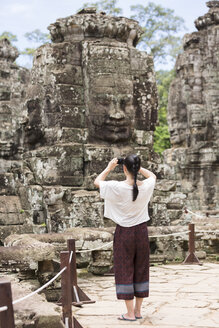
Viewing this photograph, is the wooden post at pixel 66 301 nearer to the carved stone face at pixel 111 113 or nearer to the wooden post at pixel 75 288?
the wooden post at pixel 75 288

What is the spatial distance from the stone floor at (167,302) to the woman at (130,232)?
29cm

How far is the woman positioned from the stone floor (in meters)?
0.29

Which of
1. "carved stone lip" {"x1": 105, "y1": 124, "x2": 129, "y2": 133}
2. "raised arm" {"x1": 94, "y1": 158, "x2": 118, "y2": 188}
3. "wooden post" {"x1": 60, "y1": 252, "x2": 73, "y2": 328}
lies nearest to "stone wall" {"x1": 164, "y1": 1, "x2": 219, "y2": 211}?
"carved stone lip" {"x1": 105, "y1": 124, "x2": 129, "y2": 133}

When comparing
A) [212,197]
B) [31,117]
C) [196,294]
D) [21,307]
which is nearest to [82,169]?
[31,117]

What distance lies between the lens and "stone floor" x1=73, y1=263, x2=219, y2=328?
5125 millimetres

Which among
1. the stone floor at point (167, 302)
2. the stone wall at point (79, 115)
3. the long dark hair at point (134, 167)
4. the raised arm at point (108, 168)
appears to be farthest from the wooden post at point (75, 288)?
the stone wall at point (79, 115)

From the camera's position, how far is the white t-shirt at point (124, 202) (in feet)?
16.8

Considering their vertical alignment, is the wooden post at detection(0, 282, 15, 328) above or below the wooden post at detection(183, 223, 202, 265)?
above

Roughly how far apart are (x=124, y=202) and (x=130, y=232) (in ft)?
0.91

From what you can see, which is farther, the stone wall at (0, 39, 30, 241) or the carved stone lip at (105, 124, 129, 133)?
the stone wall at (0, 39, 30, 241)

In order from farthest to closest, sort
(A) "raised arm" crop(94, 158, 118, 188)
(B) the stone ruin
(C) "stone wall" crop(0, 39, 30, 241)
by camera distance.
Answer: (C) "stone wall" crop(0, 39, 30, 241) → (B) the stone ruin → (A) "raised arm" crop(94, 158, 118, 188)

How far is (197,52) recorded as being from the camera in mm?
18312

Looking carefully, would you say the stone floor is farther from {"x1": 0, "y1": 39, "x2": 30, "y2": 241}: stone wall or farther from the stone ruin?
{"x1": 0, "y1": 39, "x2": 30, "y2": 241}: stone wall

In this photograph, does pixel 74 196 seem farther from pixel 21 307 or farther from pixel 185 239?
pixel 21 307
